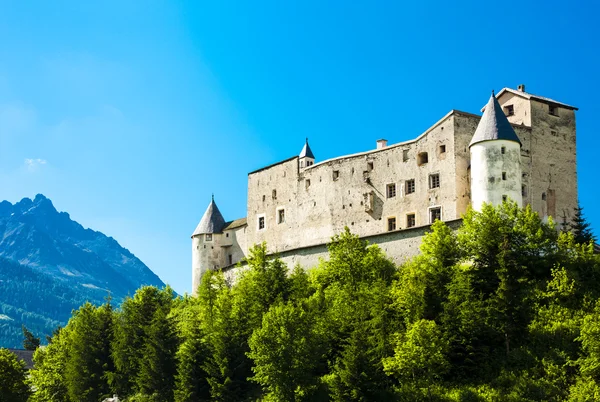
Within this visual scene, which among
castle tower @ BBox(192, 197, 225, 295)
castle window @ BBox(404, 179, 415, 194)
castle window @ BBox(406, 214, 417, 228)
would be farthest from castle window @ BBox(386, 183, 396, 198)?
castle tower @ BBox(192, 197, 225, 295)

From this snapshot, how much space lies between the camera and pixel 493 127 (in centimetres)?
6191

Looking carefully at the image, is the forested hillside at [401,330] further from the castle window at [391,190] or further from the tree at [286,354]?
the castle window at [391,190]

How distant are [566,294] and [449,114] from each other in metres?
18.5

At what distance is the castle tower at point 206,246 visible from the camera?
276 ft

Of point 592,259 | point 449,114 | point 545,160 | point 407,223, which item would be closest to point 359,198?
point 407,223

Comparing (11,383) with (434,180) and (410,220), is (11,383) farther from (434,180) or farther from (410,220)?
(434,180)

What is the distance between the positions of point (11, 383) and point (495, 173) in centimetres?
4313

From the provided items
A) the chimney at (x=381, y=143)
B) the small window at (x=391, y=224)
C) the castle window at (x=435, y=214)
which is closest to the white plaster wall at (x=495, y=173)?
the castle window at (x=435, y=214)

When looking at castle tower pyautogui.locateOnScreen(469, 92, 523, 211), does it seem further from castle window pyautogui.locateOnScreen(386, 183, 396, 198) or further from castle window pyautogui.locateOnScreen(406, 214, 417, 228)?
castle window pyautogui.locateOnScreen(386, 183, 396, 198)

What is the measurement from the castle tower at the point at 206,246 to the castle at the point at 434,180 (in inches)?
320

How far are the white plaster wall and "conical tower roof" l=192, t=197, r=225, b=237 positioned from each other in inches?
1274

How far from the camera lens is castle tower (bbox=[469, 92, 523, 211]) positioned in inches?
2388

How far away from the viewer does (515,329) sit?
52.6 meters

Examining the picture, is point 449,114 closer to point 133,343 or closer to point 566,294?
point 566,294
